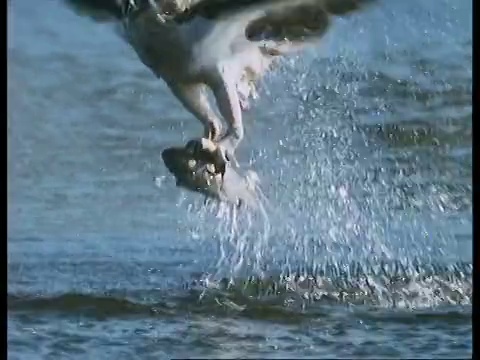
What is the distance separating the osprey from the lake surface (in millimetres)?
29

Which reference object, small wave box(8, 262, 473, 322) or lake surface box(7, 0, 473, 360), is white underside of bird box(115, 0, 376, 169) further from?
small wave box(8, 262, 473, 322)

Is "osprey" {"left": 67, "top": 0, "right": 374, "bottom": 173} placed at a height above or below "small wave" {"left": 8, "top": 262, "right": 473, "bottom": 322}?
above

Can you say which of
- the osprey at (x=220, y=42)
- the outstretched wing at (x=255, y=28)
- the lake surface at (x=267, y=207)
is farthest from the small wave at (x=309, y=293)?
the outstretched wing at (x=255, y=28)

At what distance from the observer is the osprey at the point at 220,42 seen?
1481 millimetres

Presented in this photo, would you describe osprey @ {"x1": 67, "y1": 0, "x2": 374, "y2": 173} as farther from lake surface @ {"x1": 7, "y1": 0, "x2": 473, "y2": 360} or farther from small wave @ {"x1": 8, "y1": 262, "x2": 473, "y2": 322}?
small wave @ {"x1": 8, "y1": 262, "x2": 473, "y2": 322}

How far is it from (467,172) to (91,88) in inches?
30.4

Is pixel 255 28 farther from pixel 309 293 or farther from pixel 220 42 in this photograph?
pixel 309 293

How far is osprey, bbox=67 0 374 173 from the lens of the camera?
4.86 ft

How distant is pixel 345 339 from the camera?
4.77ft

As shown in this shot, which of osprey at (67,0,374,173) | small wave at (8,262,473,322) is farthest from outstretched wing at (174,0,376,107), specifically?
small wave at (8,262,473,322)

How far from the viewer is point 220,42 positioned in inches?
58.2

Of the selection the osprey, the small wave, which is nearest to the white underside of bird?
the osprey

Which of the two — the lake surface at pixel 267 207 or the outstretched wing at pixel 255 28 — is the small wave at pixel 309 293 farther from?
the outstretched wing at pixel 255 28
